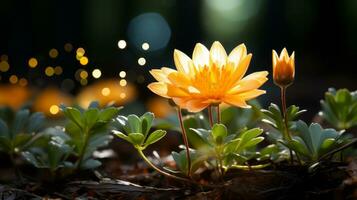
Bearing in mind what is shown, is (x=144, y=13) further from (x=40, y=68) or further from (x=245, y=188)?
(x=245, y=188)

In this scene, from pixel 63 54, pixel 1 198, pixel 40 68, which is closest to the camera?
pixel 1 198

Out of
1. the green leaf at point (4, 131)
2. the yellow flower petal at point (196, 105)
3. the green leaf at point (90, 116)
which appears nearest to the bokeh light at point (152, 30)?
the green leaf at point (4, 131)

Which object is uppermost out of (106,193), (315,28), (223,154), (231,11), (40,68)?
(231,11)

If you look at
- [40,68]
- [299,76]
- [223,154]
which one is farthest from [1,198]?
[299,76]

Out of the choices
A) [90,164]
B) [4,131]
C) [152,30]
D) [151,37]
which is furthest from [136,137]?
[151,37]

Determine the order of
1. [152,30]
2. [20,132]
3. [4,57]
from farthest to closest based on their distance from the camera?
1. [152,30]
2. [4,57]
3. [20,132]

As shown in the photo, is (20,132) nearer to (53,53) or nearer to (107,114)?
(107,114)
